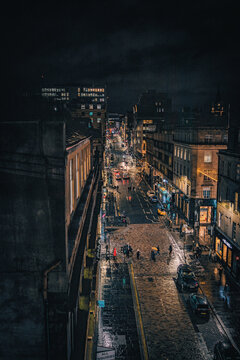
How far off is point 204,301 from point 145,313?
468 centimetres

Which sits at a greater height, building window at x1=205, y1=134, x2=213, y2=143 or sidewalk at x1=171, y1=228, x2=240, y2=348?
building window at x1=205, y1=134, x2=213, y2=143

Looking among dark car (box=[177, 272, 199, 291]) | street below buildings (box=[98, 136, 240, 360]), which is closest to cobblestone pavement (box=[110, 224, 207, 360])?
street below buildings (box=[98, 136, 240, 360])

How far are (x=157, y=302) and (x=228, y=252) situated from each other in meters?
11.0

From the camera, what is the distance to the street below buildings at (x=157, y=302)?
65.1 feet

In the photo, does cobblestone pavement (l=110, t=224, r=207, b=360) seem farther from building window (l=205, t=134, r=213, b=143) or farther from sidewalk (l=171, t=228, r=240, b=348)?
building window (l=205, t=134, r=213, b=143)

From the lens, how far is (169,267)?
31812 millimetres

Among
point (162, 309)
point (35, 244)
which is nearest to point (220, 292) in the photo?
point (162, 309)

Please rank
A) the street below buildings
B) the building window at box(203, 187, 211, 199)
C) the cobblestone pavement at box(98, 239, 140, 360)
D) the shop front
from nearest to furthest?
the cobblestone pavement at box(98, 239, 140, 360) → the street below buildings → the shop front → the building window at box(203, 187, 211, 199)

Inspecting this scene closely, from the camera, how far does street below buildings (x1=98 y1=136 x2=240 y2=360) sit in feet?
65.1

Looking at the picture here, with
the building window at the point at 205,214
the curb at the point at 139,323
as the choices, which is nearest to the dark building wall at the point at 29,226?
the curb at the point at 139,323

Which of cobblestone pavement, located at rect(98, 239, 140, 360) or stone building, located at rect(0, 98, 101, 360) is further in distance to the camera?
cobblestone pavement, located at rect(98, 239, 140, 360)

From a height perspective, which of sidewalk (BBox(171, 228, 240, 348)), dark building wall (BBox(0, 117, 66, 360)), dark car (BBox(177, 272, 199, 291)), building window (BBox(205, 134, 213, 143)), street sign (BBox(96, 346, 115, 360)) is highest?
building window (BBox(205, 134, 213, 143))

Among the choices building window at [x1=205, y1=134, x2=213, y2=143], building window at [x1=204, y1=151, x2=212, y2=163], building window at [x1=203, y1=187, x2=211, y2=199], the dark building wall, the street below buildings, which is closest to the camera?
the dark building wall

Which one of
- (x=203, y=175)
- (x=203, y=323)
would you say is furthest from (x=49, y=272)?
(x=203, y=175)
